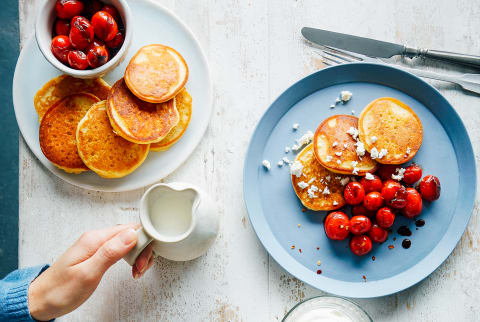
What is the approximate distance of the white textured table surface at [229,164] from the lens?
4.73 feet

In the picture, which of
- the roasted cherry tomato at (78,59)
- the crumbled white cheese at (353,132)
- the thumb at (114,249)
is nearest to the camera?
the thumb at (114,249)

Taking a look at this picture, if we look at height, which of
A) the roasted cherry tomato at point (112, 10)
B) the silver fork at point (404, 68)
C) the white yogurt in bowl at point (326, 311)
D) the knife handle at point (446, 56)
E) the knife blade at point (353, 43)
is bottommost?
the white yogurt in bowl at point (326, 311)

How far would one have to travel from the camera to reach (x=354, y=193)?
1328mm

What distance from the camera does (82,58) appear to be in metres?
1.25

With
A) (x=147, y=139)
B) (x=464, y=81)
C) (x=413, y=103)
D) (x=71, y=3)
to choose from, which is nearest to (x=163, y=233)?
(x=147, y=139)

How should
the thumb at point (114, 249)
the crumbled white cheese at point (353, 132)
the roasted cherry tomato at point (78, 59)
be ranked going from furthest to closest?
the crumbled white cheese at point (353, 132)
the roasted cherry tomato at point (78, 59)
the thumb at point (114, 249)

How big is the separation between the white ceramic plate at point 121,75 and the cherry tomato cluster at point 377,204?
0.51 meters

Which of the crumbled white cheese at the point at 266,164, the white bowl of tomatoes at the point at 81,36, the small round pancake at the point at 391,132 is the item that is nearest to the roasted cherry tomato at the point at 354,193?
the small round pancake at the point at 391,132

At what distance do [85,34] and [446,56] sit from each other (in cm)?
109

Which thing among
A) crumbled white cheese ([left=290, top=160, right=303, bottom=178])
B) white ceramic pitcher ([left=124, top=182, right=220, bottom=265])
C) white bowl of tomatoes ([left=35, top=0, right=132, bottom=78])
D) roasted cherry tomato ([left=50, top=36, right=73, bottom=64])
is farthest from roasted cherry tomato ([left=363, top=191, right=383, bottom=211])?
roasted cherry tomato ([left=50, top=36, right=73, bottom=64])

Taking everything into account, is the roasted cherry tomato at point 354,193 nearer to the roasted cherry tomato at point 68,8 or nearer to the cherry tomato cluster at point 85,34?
the cherry tomato cluster at point 85,34

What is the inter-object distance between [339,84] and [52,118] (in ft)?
2.95

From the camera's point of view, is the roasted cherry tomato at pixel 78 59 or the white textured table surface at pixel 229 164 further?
the white textured table surface at pixel 229 164

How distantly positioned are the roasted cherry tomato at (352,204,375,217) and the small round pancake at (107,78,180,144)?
600mm
